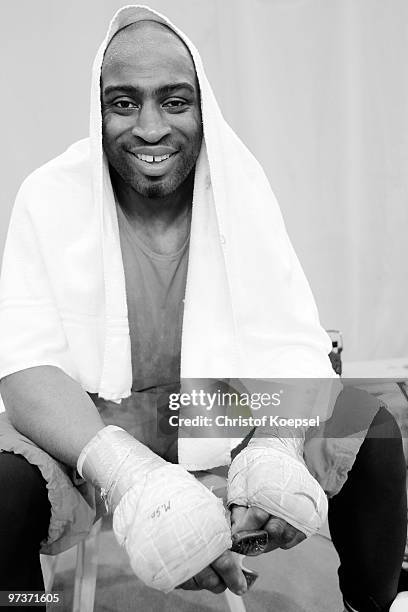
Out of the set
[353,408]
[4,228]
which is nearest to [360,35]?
[4,228]

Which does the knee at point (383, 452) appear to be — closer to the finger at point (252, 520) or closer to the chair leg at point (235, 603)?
the finger at point (252, 520)

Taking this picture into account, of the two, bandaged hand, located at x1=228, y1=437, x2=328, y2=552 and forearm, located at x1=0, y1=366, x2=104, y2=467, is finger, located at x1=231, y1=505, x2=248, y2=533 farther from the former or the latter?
forearm, located at x1=0, y1=366, x2=104, y2=467

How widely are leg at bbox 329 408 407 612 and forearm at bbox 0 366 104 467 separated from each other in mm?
309

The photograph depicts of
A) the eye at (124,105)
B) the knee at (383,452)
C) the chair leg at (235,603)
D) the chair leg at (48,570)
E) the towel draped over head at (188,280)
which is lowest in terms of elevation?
the chair leg at (48,570)

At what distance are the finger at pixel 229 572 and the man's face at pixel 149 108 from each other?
485mm

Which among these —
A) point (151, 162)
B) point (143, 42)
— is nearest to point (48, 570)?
point (151, 162)

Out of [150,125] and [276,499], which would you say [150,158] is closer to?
[150,125]

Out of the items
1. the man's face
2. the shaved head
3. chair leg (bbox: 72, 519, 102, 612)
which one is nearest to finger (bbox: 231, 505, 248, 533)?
chair leg (bbox: 72, 519, 102, 612)

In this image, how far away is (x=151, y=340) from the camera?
0.85 meters

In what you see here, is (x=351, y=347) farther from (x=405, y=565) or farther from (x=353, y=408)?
(x=353, y=408)

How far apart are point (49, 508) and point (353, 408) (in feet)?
1.20

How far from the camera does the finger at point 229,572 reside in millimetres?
567

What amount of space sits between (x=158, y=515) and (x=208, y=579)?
80 millimetres

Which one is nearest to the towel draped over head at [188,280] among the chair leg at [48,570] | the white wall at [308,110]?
the chair leg at [48,570]
